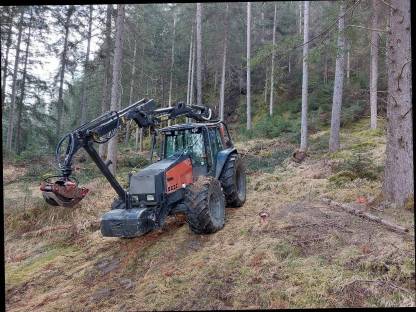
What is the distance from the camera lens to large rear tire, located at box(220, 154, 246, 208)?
7551mm

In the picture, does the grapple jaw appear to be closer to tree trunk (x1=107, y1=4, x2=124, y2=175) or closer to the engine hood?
the engine hood

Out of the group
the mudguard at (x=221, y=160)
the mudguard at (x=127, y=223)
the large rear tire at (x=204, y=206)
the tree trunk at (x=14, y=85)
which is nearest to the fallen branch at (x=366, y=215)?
the mudguard at (x=221, y=160)

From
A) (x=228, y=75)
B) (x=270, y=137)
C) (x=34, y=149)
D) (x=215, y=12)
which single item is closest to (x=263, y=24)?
(x=228, y=75)

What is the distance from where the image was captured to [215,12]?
23.9m

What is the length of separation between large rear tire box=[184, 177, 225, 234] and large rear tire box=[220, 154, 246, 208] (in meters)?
0.94

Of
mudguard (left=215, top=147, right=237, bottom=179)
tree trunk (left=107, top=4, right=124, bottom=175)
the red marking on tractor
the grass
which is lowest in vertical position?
the grass

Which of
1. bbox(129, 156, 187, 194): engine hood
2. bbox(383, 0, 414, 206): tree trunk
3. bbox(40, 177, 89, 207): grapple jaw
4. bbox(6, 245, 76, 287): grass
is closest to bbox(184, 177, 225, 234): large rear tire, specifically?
bbox(129, 156, 187, 194): engine hood

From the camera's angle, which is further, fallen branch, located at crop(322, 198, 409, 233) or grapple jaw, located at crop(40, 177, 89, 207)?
fallen branch, located at crop(322, 198, 409, 233)

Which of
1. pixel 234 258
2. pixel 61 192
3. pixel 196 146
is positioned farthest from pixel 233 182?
pixel 61 192

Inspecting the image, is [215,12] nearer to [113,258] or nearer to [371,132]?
[371,132]

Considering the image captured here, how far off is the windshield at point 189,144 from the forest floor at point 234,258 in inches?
52.6

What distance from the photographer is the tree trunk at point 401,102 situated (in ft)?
20.4

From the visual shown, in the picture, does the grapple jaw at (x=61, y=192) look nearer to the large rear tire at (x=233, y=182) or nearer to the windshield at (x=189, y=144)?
the windshield at (x=189, y=144)

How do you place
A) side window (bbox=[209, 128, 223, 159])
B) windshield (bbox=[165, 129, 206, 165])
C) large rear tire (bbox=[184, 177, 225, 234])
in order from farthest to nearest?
side window (bbox=[209, 128, 223, 159]), windshield (bbox=[165, 129, 206, 165]), large rear tire (bbox=[184, 177, 225, 234])
